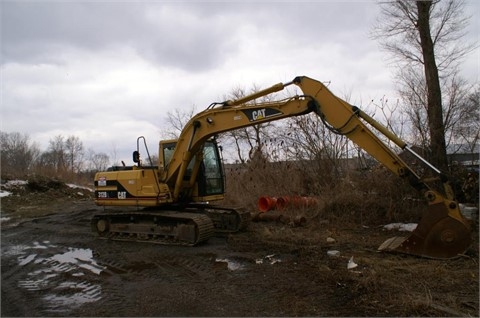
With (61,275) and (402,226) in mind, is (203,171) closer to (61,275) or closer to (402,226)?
(61,275)

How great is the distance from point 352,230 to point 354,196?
1.68m

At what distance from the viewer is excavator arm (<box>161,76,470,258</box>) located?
270 inches

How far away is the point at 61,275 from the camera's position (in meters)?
7.28

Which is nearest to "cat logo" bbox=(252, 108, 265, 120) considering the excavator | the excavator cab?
the excavator

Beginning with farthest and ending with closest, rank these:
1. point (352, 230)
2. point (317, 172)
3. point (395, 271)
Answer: point (317, 172) → point (352, 230) → point (395, 271)

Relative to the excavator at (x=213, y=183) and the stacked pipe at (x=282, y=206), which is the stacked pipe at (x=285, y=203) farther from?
the excavator at (x=213, y=183)

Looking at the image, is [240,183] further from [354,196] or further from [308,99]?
[308,99]

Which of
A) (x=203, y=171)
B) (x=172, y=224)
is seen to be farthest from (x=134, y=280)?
(x=203, y=171)

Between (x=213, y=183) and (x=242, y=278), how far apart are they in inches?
180

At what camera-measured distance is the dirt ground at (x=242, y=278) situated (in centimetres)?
520

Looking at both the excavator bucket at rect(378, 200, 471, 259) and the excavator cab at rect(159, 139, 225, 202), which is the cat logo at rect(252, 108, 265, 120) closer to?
the excavator cab at rect(159, 139, 225, 202)

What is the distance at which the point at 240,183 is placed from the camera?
17047mm

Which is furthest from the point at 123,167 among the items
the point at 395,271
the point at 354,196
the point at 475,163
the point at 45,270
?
the point at 475,163

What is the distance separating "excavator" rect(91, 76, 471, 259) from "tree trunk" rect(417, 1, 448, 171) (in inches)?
86.7
